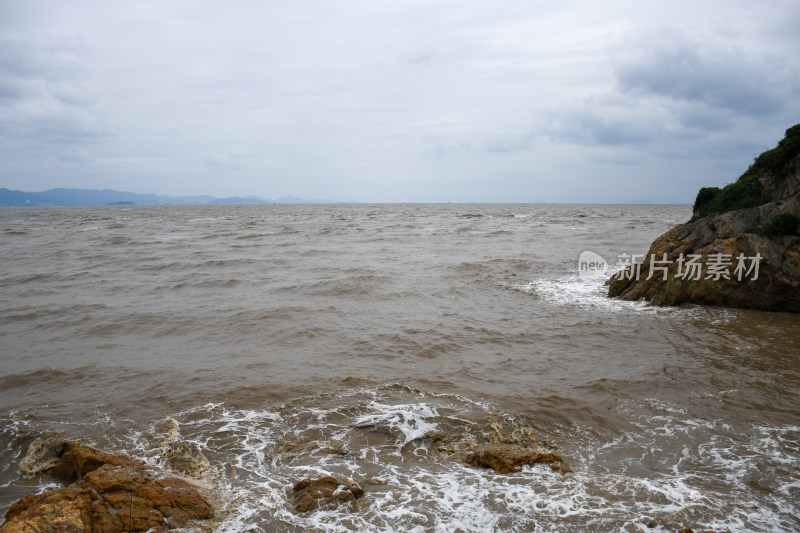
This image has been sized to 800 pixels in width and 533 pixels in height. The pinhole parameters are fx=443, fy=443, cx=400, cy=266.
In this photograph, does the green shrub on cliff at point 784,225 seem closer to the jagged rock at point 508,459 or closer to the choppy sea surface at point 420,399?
the choppy sea surface at point 420,399

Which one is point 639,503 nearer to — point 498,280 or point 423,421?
point 423,421

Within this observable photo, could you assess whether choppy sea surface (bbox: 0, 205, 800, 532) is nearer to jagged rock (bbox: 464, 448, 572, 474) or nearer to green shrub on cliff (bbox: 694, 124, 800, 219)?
jagged rock (bbox: 464, 448, 572, 474)

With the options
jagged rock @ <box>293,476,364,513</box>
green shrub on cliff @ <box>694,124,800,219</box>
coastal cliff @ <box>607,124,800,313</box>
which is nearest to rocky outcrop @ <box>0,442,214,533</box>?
jagged rock @ <box>293,476,364,513</box>

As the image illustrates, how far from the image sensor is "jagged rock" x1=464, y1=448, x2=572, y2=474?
17.8ft

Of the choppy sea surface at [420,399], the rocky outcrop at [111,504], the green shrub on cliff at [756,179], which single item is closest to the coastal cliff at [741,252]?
the green shrub on cliff at [756,179]

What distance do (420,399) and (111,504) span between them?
4.47 m

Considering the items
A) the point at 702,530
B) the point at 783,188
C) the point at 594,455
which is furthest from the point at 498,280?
the point at 702,530

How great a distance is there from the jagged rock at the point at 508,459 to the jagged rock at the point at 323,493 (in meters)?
1.56

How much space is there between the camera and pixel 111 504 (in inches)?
168

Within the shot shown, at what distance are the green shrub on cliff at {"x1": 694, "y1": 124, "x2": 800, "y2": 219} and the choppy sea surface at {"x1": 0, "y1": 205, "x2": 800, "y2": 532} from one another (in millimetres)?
4171

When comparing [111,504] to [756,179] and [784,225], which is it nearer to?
[784,225]

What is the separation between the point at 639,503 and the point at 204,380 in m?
7.17

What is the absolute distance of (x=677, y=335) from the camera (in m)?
10.5

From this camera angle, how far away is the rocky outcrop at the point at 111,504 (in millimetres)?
3945
